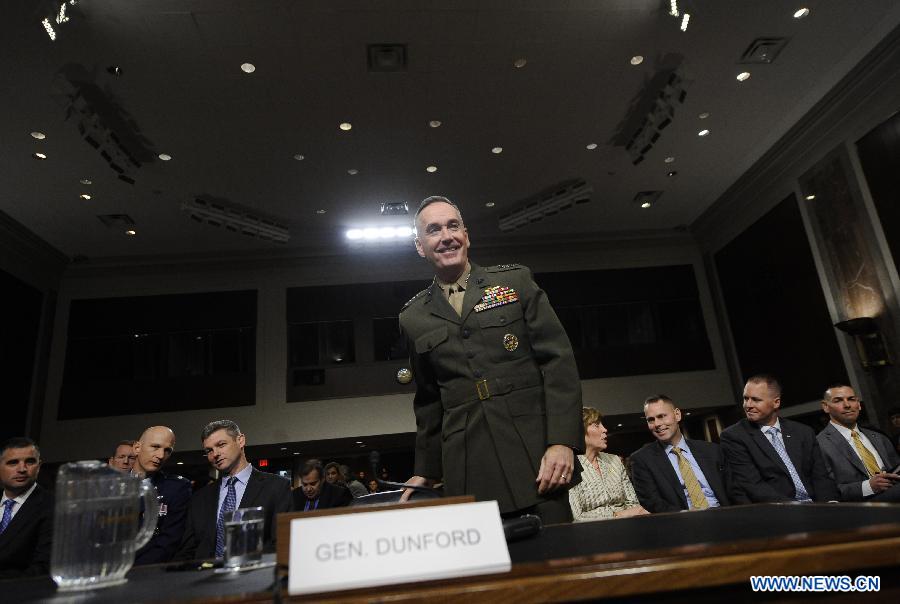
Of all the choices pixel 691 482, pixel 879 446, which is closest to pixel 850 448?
pixel 879 446

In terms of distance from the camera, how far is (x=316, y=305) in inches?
353

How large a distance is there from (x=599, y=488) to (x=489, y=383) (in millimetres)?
1962

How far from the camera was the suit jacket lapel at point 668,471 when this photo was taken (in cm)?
310

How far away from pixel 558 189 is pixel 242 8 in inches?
180

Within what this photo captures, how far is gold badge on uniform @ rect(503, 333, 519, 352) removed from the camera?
140 cm

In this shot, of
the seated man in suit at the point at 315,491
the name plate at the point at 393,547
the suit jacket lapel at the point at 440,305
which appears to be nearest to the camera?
the name plate at the point at 393,547

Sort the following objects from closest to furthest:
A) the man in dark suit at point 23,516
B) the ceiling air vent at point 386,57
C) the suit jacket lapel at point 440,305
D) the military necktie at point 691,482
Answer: the suit jacket lapel at point 440,305 → the man in dark suit at point 23,516 → the military necktie at point 691,482 → the ceiling air vent at point 386,57

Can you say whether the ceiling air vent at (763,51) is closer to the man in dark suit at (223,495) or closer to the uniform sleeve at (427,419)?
the uniform sleeve at (427,419)

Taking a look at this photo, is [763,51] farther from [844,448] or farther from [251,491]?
[251,491]

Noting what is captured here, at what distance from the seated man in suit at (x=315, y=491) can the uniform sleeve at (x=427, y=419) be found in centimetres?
297

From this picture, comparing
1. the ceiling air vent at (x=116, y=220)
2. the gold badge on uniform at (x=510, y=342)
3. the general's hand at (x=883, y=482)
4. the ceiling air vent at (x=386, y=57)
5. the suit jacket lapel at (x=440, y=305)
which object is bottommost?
the general's hand at (x=883, y=482)

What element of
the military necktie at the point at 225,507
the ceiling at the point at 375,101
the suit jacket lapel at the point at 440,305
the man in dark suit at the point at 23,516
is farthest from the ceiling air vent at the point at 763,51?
the man in dark suit at the point at 23,516

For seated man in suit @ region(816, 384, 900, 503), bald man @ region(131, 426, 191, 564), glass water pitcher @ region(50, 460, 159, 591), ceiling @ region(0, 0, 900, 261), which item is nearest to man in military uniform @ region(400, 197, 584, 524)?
glass water pitcher @ region(50, 460, 159, 591)

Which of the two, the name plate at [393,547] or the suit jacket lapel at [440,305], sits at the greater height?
the suit jacket lapel at [440,305]
